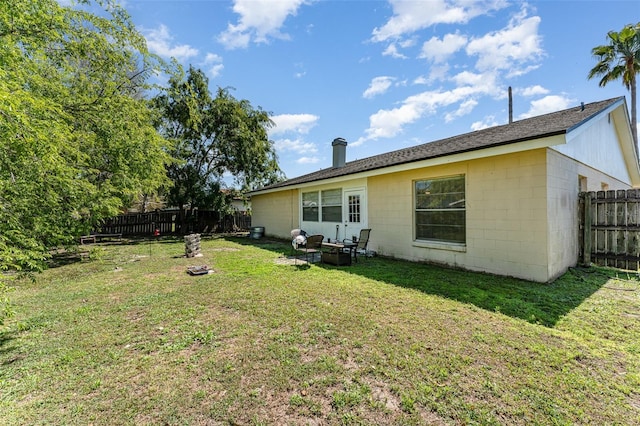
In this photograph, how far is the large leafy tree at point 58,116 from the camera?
3305 millimetres

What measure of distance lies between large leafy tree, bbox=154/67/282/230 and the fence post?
15442mm

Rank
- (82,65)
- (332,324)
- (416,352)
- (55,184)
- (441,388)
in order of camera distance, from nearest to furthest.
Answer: (441,388)
(416,352)
(332,324)
(55,184)
(82,65)

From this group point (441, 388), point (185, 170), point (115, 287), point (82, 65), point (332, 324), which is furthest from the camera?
point (185, 170)

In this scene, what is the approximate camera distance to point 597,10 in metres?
7.70

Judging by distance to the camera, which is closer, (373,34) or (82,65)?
(82,65)

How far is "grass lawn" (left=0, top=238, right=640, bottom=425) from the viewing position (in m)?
2.13

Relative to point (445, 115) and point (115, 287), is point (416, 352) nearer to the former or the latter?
point (115, 287)

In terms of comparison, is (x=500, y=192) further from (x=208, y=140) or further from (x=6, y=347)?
(x=208, y=140)

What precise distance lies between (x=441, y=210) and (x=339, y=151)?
769 centimetres

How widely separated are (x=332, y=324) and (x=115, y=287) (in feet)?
16.3

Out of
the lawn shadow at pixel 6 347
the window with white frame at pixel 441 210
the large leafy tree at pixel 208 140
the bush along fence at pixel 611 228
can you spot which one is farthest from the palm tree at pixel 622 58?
the lawn shadow at pixel 6 347

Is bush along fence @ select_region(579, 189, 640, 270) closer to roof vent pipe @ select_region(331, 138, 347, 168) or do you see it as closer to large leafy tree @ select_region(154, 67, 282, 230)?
roof vent pipe @ select_region(331, 138, 347, 168)

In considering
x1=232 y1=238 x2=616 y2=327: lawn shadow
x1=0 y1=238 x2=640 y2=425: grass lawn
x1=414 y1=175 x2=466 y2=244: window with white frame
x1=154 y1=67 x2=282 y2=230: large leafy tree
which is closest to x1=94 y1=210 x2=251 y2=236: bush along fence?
x1=154 y1=67 x2=282 y2=230: large leafy tree

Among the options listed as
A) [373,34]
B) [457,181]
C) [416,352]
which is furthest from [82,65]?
[457,181]
